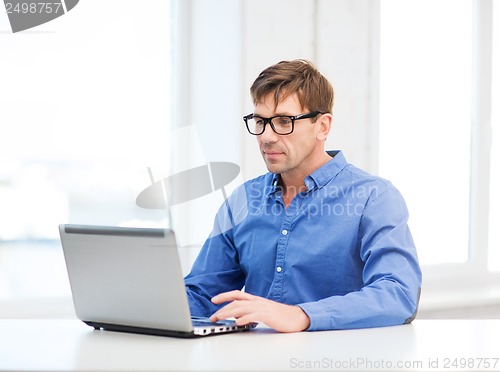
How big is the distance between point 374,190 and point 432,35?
1911mm

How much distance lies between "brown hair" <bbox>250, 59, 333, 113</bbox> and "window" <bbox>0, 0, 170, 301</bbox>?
905 millimetres

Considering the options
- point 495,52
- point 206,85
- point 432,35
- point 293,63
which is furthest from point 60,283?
point 495,52

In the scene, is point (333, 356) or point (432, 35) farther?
point (432, 35)

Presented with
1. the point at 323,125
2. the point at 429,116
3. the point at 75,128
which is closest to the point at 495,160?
the point at 429,116

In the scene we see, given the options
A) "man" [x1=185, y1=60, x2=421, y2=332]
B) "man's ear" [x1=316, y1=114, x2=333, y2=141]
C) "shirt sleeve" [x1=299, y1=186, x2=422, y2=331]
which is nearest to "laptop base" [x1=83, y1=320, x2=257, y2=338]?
"shirt sleeve" [x1=299, y1=186, x2=422, y2=331]

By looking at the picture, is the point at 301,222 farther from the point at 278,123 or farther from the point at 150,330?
the point at 150,330

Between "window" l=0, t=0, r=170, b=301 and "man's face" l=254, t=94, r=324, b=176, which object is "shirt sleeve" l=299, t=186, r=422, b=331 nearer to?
"man's face" l=254, t=94, r=324, b=176

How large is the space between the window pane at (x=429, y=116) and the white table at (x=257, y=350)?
192cm

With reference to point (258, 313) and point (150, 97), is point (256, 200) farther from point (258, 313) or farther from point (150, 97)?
point (150, 97)

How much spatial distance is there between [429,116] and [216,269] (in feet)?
6.21

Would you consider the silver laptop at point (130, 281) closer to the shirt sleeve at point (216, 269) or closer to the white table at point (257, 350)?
the white table at point (257, 350)

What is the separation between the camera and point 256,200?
2.23m

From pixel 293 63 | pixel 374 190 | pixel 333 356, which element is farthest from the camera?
pixel 293 63

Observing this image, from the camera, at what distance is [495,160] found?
3.96 meters
